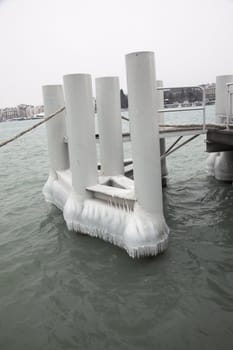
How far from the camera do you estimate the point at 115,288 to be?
4.50 meters

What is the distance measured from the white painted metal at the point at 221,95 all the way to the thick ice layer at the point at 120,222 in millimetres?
3882

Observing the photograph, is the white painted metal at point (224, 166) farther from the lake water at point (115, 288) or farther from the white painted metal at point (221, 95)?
the lake water at point (115, 288)

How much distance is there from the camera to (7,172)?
1512 centimetres

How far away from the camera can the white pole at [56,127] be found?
746 cm

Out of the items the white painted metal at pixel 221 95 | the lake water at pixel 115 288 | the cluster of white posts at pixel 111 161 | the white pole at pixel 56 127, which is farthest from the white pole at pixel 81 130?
the white painted metal at pixel 221 95

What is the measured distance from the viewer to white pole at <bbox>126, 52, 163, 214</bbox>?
15.2ft

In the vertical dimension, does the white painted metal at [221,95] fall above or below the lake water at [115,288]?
above

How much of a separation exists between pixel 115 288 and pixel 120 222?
1214 mm

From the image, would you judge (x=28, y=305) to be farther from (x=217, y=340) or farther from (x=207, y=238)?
(x=207, y=238)

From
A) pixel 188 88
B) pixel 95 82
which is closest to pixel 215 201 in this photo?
pixel 188 88

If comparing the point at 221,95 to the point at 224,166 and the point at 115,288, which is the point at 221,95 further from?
the point at 115,288

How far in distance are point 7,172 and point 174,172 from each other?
8.00 metres

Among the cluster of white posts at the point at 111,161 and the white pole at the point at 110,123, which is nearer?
the cluster of white posts at the point at 111,161

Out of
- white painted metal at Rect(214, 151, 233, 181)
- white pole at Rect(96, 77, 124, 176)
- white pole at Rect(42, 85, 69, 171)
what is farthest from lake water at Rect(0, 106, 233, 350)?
white painted metal at Rect(214, 151, 233, 181)
